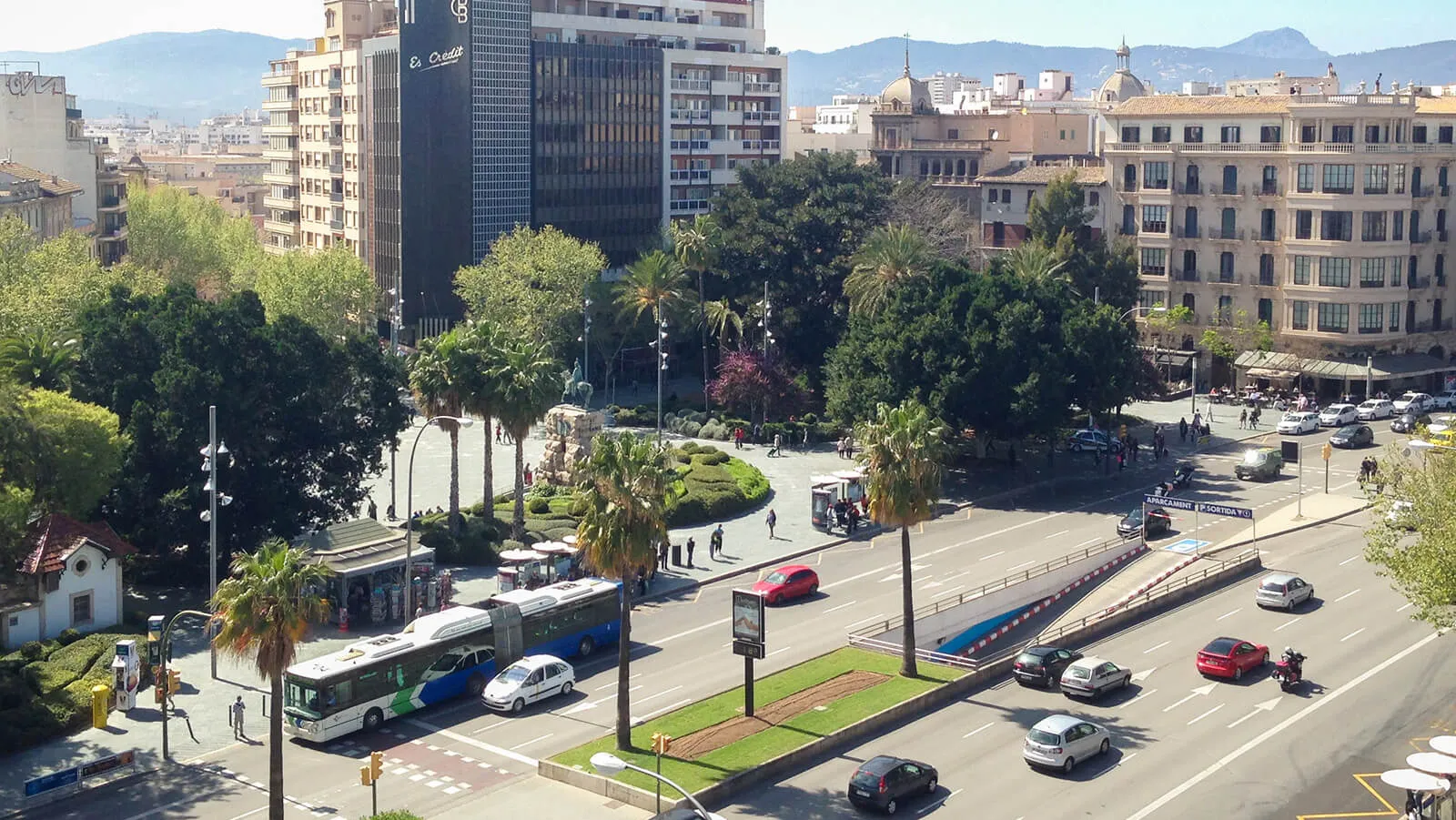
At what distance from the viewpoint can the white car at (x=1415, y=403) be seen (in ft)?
343

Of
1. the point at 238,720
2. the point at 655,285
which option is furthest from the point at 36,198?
the point at 238,720

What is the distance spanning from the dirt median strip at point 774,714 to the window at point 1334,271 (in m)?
69.5

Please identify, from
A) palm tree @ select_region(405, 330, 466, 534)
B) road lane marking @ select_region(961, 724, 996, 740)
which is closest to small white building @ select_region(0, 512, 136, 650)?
palm tree @ select_region(405, 330, 466, 534)

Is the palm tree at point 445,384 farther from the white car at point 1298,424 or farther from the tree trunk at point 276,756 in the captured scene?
the white car at point 1298,424

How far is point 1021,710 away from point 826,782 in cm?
895

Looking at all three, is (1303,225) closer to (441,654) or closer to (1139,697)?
(1139,697)

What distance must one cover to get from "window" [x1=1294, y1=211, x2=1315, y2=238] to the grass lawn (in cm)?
6761

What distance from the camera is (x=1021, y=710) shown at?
2071 inches

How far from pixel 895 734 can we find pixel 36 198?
87.1m

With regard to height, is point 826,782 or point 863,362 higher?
point 863,362

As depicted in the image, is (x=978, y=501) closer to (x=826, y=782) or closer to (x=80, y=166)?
(x=826, y=782)

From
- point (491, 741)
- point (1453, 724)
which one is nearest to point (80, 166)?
point (491, 741)

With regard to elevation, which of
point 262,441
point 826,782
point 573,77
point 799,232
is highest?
point 573,77

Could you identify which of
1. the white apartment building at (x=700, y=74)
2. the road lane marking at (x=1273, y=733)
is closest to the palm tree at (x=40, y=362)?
the road lane marking at (x=1273, y=733)
